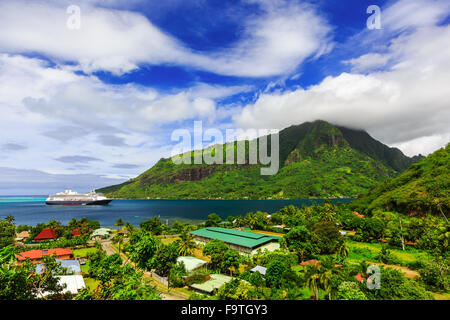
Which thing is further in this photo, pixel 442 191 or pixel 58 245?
pixel 442 191

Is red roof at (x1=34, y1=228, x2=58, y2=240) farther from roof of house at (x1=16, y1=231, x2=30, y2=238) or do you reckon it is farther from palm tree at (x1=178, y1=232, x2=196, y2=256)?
palm tree at (x1=178, y1=232, x2=196, y2=256)

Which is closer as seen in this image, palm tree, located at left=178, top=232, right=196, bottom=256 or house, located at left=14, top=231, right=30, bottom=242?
palm tree, located at left=178, top=232, right=196, bottom=256

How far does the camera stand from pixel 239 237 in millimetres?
48469

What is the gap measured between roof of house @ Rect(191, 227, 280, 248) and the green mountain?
56.1 metres

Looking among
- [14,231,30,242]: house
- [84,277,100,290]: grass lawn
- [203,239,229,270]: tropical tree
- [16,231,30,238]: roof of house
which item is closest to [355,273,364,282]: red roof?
[203,239,229,270]: tropical tree

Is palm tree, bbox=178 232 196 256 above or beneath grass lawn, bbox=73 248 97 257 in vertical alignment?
above

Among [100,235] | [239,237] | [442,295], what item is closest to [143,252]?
[239,237]

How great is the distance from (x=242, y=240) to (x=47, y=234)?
53.4 meters

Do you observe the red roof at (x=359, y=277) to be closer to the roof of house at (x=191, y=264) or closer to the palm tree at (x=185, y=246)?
the roof of house at (x=191, y=264)

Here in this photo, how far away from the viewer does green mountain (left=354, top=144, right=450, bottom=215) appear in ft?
230
